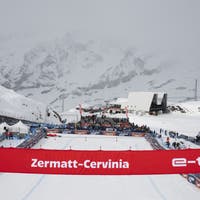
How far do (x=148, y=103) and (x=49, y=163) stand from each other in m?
50.9

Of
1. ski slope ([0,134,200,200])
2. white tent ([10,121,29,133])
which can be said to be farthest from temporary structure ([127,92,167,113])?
ski slope ([0,134,200,200])

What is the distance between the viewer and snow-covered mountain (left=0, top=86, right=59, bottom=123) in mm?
46850

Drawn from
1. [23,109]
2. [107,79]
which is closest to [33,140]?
[23,109]

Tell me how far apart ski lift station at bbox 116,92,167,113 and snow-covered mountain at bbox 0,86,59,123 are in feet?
45.0

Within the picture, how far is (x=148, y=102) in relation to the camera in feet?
188

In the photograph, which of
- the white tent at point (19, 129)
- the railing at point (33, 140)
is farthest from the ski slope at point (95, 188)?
the white tent at point (19, 129)

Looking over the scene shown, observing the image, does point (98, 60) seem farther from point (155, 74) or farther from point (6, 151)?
point (6, 151)

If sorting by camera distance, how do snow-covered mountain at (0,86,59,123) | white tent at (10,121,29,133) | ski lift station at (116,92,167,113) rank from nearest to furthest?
white tent at (10,121,29,133), snow-covered mountain at (0,86,59,123), ski lift station at (116,92,167,113)

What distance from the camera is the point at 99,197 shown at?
13148mm

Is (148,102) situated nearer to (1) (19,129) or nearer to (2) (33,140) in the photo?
(1) (19,129)

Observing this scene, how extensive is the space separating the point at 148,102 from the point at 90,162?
5081cm

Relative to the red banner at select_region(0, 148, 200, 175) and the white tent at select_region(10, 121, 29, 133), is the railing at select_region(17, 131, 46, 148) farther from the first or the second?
the red banner at select_region(0, 148, 200, 175)

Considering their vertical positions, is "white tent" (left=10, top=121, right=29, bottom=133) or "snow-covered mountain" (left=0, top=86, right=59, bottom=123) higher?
"white tent" (left=10, top=121, right=29, bottom=133)

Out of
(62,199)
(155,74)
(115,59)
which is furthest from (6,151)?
(115,59)
